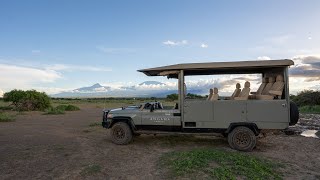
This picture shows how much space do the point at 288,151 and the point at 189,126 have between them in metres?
3.25

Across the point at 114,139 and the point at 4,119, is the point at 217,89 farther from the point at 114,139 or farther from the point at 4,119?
the point at 4,119

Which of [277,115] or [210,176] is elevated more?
[277,115]

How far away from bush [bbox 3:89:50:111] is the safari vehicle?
23854 mm

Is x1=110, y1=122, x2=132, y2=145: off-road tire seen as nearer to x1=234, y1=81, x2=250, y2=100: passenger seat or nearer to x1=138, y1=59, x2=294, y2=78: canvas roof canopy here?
x1=138, y1=59, x2=294, y2=78: canvas roof canopy

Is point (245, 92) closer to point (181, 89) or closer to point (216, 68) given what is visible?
point (216, 68)

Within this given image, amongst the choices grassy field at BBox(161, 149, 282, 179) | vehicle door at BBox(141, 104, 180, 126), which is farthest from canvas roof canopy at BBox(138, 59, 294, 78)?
grassy field at BBox(161, 149, 282, 179)

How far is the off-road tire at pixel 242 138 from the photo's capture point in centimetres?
1020

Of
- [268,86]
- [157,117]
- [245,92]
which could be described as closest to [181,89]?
[157,117]

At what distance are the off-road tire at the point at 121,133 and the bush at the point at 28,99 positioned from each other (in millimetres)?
A: 23706

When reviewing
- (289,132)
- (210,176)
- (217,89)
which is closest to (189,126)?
(217,89)

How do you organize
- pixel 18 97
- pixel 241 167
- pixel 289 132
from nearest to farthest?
pixel 241 167, pixel 289 132, pixel 18 97

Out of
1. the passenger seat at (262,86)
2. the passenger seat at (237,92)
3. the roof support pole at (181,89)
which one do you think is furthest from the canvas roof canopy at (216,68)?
the passenger seat at (237,92)

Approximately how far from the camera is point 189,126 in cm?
1068

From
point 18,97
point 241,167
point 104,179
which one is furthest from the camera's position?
point 18,97
